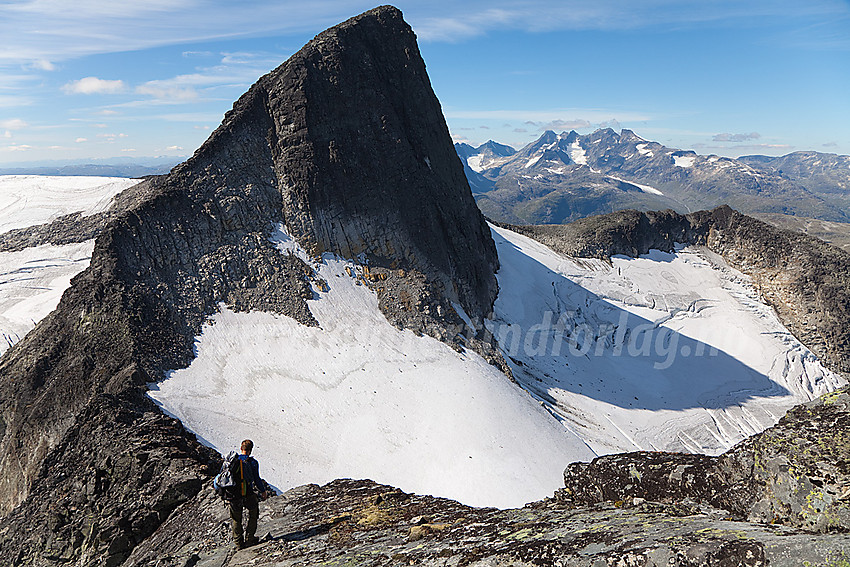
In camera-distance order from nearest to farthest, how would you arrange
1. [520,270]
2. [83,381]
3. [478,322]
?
[83,381]
[478,322]
[520,270]

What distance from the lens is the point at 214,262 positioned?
33875 mm

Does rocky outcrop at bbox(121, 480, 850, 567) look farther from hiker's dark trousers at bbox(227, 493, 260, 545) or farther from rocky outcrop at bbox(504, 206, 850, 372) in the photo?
rocky outcrop at bbox(504, 206, 850, 372)

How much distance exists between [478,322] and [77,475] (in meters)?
30.8

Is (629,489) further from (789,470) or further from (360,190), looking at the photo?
(360,190)

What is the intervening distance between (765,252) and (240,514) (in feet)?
239

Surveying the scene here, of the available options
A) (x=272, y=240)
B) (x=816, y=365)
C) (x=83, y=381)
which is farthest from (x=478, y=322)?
(x=816, y=365)

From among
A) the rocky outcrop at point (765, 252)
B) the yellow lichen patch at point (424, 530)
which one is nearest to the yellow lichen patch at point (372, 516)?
the yellow lichen patch at point (424, 530)

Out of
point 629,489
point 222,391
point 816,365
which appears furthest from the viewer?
point 816,365

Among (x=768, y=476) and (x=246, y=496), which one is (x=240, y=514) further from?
(x=768, y=476)

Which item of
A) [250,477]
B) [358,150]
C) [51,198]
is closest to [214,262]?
[358,150]

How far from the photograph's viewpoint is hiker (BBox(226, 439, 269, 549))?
11.3 metres

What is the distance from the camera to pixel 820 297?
5641cm

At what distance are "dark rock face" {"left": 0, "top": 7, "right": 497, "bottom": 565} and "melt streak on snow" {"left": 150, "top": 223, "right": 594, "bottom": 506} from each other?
72.0 inches

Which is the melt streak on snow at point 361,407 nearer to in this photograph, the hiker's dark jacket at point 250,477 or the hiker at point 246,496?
the hiker at point 246,496
